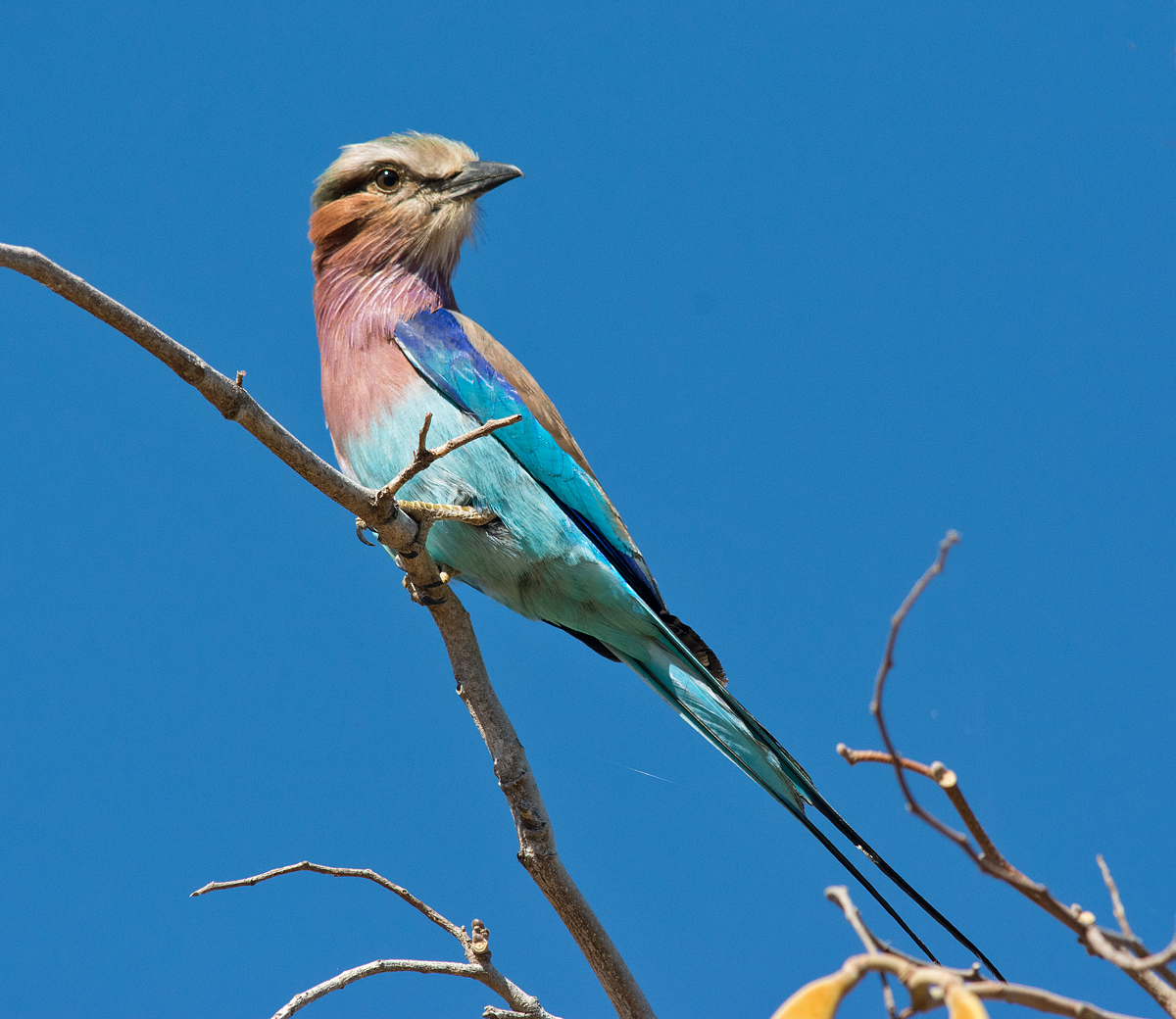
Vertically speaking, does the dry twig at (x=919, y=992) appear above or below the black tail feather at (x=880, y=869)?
below

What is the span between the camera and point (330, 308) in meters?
3.68

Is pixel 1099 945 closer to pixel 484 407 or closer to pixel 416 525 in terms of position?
pixel 416 525

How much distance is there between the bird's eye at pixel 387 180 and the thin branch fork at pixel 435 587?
1631 millimetres

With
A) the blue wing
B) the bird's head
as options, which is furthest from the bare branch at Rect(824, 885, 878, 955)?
the bird's head

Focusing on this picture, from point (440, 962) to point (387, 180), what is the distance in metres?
2.56

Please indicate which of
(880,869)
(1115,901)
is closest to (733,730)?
(880,869)

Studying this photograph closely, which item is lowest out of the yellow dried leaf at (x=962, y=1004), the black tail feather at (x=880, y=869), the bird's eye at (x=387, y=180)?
the yellow dried leaf at (x=962, y=1004)

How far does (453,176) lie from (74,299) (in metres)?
2.09

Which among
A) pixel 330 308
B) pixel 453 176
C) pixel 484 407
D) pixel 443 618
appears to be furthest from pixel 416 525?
pixel 453 176

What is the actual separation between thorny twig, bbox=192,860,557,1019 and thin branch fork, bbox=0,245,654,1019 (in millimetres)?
173

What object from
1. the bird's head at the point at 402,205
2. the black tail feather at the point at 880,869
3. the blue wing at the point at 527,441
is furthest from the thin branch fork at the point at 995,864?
the bird's head at the point at 402,205

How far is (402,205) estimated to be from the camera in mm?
3830

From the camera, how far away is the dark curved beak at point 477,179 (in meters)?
3.81

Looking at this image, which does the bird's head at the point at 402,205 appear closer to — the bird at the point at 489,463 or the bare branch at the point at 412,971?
the bird at the point at 489,463
